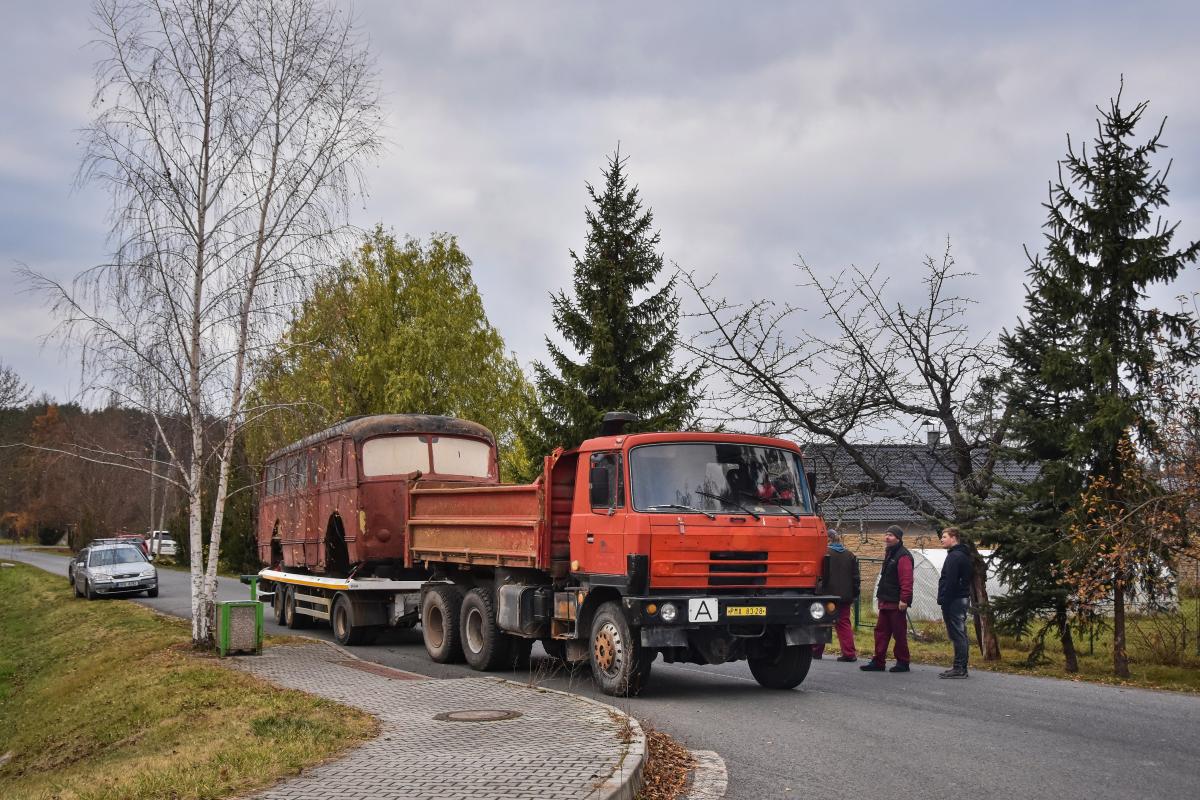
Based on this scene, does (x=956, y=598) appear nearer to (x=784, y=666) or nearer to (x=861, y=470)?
(x=784, y=666)

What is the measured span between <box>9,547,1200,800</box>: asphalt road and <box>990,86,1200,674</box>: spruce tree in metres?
1.93

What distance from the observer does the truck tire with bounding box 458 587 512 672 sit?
13859 mm

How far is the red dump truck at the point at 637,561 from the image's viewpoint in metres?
11.1

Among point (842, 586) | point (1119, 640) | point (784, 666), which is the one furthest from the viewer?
point (1119, 640)

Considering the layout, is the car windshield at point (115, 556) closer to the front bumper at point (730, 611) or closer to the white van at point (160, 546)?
the front bumper at point (730, 611)

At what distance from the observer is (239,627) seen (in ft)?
50.8

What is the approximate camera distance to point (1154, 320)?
49.0 feet

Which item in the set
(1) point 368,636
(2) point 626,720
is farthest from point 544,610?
(1) point 368,636

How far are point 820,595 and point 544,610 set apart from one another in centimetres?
314

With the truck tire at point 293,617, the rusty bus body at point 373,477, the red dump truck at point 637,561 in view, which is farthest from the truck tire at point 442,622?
the truck tire at point 293,617

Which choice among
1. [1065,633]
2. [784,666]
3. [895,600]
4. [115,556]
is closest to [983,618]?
[1065,633]

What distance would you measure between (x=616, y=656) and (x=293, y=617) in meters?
12.0

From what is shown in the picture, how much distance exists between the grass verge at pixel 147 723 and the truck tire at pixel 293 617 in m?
2.03

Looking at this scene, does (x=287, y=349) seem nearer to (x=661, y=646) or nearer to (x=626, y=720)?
(x=661, y=646)
